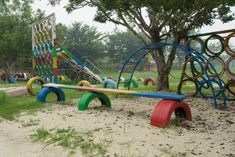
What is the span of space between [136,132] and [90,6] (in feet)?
22.1

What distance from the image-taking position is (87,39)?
4716 centimetres

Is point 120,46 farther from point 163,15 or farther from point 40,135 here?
point 40,135

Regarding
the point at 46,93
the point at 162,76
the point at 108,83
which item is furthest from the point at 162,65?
the point at 46,93

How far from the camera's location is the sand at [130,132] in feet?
13.3

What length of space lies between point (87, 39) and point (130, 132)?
141 feet

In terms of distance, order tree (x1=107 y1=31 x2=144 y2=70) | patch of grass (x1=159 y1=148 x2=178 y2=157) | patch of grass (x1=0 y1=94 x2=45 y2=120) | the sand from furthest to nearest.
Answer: tree (x1=107 y1=31 x2=144 y2=70), patch of grass (x1=0 y1=94 x2=45 y2=120), the sand, patch of grass (x1=159 y1=148 x2=178 y2=157)

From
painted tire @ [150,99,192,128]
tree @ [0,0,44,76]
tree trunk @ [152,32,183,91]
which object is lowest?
painted tire @ [150,99,192,128]

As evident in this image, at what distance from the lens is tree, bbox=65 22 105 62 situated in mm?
45500

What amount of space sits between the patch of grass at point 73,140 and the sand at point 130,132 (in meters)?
0.09

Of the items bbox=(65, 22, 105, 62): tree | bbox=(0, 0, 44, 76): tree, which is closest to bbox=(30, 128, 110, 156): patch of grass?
bbox=(0, 0, 44, 76): tree

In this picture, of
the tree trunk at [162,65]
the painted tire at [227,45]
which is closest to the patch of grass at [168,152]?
the painted tire at [227,45]

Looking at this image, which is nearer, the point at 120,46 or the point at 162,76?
the point at 162,76

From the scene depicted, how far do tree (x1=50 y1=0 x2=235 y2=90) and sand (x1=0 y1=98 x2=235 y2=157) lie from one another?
2680 mm

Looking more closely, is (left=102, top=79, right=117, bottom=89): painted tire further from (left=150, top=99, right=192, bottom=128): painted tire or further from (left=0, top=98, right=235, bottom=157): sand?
(left=150, top=99, right=192, bottom=128): painted tire
